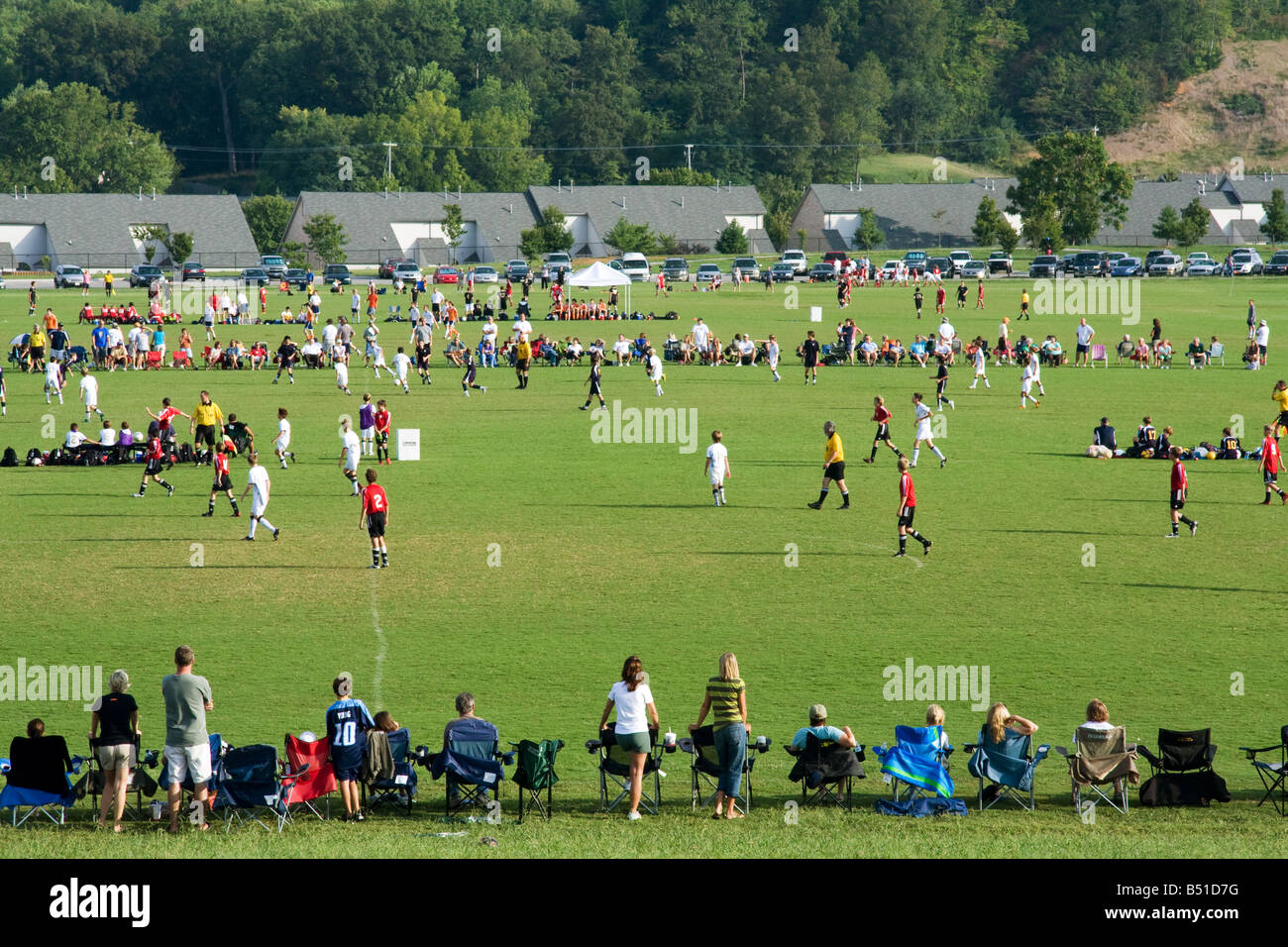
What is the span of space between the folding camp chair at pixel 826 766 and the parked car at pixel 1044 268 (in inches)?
3140

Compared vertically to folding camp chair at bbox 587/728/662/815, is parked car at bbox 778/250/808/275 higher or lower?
higher

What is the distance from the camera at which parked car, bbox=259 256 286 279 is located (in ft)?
288

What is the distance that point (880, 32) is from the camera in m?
168

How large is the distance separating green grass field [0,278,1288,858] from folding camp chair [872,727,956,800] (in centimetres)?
60

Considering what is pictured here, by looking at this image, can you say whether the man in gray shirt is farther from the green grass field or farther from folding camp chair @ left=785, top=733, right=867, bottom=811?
folding camp chair @ left=785, top=733, right=867, bottom=811

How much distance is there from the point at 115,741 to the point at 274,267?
8149 cm

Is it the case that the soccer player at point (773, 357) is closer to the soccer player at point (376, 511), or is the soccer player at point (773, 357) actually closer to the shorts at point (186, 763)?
the soccer player at point (376, 511)

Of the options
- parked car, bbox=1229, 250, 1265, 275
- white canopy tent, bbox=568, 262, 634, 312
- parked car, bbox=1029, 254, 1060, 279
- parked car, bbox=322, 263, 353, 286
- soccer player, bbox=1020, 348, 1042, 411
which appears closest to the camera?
soccer player, bbox=1020, 348, 1042, 411

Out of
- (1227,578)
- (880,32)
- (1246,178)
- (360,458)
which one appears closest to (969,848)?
(1227,578)

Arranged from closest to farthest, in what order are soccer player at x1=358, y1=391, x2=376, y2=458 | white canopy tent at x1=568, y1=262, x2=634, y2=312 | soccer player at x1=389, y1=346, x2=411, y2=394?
soccer player at x1=358, y1=391, x2=376, y2=458
soccer player at x1=389, y1=346, x2=411, y2=394
white canopy tent at x1=568, y1=262, x2=634, y2=312

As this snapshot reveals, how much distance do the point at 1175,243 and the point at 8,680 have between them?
373 ft

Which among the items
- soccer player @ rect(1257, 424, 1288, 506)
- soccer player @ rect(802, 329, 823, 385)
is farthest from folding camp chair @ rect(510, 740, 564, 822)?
soccer player @ rect(802, 329, 823, 385)

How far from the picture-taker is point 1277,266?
8975 cm

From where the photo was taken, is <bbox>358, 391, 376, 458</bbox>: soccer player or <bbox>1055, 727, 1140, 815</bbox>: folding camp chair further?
<bbox>358, 391, 376, 458</bbox>: soccer player
